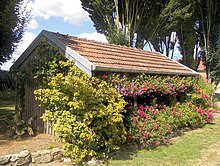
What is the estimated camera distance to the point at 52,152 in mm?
5445

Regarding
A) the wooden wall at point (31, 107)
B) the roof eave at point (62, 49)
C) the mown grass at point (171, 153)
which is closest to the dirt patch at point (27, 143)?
the wooden wall at point (31, 107)

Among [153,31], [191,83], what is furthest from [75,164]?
[153,31]

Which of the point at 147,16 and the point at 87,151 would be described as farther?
the point at 147,16

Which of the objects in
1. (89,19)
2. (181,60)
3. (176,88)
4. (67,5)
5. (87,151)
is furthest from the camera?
(181,60)

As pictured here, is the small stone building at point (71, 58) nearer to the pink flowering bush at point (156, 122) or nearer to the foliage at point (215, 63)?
the pink flowering bush at point (156, 122)

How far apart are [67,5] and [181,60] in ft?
40.2

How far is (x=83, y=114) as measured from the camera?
535 centimetres

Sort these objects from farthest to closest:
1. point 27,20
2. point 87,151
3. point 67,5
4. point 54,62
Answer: point 67,5 → point 27,20 → point 54,62 → point 87,151

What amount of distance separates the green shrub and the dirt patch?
70 centimetres

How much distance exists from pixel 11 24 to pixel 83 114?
20.3ft

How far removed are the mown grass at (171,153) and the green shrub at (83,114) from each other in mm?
494

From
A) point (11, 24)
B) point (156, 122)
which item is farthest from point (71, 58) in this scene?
point (11, 24)

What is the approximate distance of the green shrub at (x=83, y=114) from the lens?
527 cm

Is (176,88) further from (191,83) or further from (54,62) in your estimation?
(54,62)
